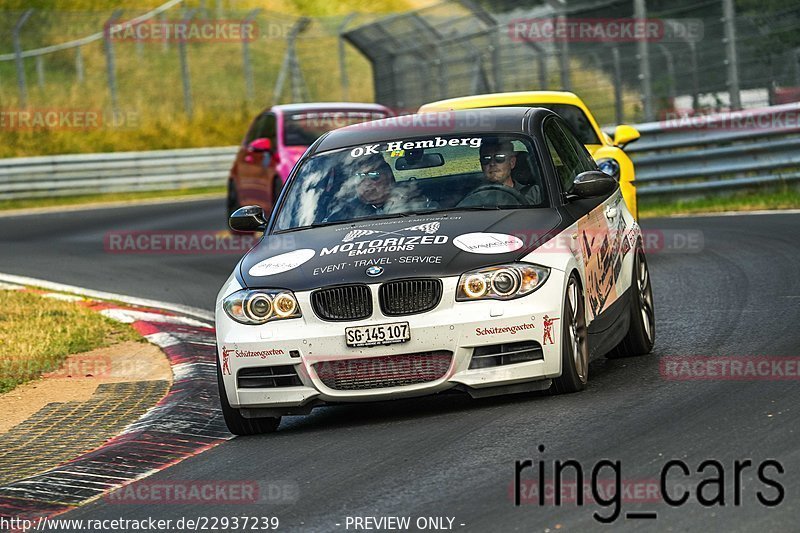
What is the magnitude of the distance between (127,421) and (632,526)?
4.18 m

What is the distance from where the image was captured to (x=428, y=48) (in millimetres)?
31094

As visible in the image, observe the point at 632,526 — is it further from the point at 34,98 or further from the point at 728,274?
the point at 34,98

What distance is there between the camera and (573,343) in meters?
7.81

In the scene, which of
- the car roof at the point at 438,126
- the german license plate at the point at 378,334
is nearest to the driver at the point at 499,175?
the car roof at the point at 438,126

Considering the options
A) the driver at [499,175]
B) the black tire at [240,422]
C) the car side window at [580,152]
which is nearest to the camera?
the black tire at [240,422]

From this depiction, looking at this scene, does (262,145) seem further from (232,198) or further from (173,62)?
(173,62)

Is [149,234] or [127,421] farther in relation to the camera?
[149,234]

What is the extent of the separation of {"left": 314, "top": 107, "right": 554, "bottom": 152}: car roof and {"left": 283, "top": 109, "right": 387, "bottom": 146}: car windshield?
9514 mm

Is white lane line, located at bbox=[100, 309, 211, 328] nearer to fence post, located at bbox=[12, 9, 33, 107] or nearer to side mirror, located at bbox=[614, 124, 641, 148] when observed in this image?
side mirror, located at bbox=[614, 124, 641, 148]

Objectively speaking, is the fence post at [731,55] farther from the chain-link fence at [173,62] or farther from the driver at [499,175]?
the chain-link fence at [173,62]

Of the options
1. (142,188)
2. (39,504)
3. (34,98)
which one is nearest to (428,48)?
(142,188)

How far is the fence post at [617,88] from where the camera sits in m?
23.3

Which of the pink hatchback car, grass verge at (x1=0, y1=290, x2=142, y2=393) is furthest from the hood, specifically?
the pink hatchback car

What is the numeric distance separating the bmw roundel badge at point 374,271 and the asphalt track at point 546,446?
77 cm
